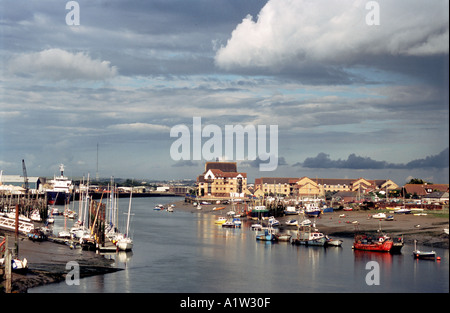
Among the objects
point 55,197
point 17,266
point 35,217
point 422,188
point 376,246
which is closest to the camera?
point 17,266

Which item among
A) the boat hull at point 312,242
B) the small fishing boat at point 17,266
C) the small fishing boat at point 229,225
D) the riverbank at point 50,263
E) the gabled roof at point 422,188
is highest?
the gabled roof at point 422,188

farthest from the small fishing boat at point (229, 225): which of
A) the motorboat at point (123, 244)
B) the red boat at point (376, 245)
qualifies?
the motorboat at point (123, 244)

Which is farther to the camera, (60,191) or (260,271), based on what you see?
(60,191)

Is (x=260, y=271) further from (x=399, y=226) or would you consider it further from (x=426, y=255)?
(x=399, y=226)

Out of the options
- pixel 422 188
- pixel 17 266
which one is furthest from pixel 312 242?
pixel 422 188

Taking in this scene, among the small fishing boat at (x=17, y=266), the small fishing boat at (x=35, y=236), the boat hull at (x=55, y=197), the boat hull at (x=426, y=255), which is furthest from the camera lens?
the boat hull at (x=55, y=197)

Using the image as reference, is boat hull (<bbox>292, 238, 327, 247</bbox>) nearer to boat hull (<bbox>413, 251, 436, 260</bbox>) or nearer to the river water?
the river water

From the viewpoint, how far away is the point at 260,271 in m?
53.7

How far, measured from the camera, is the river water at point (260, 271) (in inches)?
1786

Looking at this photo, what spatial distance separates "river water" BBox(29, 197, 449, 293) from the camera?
45375mm

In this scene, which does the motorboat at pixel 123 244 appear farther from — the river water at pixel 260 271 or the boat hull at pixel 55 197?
the boat hull at pixel 55 197
